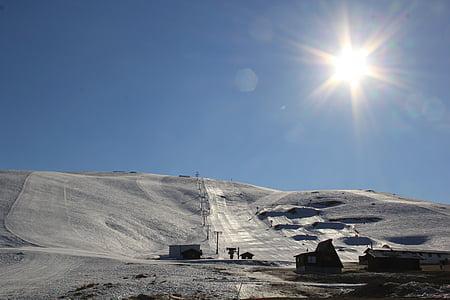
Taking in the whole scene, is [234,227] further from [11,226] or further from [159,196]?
[11,226]

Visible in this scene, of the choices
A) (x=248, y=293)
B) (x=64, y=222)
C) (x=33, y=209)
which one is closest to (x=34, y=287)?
(x=248, y=293)

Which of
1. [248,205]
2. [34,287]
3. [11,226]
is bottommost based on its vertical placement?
[34,287]

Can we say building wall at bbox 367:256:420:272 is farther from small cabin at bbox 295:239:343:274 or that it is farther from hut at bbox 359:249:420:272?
small cabin at bbox 295:239:343:274

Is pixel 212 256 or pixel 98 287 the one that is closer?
pixel 98 287

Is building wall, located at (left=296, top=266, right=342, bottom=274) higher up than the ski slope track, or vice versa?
the ski slope track

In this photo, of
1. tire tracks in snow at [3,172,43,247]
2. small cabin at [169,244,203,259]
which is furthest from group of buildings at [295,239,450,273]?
tire tracks in snow at [3,172,43,247]

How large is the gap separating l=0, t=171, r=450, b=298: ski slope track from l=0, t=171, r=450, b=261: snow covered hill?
0.78 ft

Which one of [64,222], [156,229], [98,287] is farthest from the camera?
[156,229]

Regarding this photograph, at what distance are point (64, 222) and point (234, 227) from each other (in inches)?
1693

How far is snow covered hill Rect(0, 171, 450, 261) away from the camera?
297 ft

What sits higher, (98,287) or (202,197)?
(202,197)

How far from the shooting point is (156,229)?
11056cm

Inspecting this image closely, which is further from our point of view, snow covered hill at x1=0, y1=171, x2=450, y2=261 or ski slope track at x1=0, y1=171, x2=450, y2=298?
snow covered hill at x1=0, y1=171, x2=450, y2=261

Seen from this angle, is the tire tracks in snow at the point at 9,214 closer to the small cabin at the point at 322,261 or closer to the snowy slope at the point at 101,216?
the snowy slope at the point at 101,216
